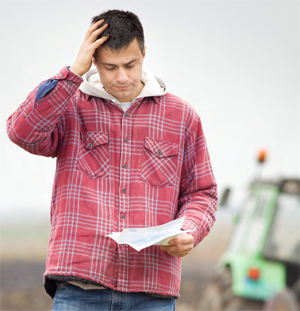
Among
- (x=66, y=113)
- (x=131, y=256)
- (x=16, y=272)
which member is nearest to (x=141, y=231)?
(x=131, y=256)

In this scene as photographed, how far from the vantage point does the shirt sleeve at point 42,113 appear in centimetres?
152

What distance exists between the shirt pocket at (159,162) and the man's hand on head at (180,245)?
178 millimetres

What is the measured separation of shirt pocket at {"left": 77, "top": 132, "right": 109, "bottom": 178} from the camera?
1.59 meters

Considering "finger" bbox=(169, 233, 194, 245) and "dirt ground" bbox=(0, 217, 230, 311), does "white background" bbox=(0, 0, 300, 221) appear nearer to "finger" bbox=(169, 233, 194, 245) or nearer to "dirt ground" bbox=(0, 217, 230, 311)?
"dirt ground" bbox=(0, 217, 230, 311)

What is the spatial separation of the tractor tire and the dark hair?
4.11m

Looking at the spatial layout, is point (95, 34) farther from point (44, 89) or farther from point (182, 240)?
point (182, 240)

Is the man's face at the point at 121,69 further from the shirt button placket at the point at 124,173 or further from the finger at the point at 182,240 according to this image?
the finger at the point at 182,240

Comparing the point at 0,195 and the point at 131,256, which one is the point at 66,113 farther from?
the point at 0,195

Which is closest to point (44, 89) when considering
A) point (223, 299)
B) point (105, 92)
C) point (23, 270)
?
point (105, 92)

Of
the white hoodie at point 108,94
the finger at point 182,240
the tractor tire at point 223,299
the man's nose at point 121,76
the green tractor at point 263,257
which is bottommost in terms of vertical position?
the tractor tire at point 223,299

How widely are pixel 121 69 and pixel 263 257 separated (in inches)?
163

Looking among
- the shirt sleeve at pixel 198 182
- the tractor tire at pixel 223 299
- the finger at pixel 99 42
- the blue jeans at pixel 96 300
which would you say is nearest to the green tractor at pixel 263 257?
the tractor tire at pixel 223 299

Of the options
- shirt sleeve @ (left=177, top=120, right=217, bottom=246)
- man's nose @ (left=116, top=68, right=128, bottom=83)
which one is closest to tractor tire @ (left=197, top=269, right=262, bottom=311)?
shirt sleeve @ (left=177, top=120, right=217, bottom=246)

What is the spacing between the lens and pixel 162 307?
61.6 inches
